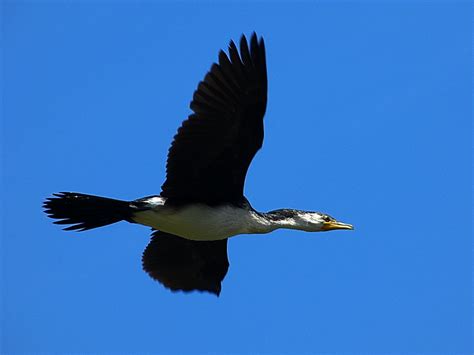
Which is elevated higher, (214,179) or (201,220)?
(214,179)

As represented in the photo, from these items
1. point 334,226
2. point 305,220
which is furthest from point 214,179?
point 334,226

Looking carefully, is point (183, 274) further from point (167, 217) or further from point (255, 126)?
point (255, 126)

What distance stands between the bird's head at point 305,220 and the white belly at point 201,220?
448 mm

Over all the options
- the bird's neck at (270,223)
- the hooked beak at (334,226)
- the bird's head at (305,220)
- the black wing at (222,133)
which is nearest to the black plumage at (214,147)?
the black wing at (222,133)

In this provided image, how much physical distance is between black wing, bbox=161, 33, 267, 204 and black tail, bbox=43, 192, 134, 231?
2.33ft

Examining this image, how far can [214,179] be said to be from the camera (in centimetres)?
1062

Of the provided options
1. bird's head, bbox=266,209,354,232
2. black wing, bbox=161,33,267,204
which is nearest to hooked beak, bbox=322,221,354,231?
bird's head, bbox=266,209,354,232

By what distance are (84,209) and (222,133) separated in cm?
187

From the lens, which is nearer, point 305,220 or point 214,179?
point 214,179

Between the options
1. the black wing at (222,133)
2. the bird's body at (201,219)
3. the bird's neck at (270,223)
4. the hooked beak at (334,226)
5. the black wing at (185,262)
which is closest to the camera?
the black wing at (222,133)

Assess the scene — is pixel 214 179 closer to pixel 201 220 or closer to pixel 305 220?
pixel 201 220

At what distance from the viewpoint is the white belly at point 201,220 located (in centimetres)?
1059

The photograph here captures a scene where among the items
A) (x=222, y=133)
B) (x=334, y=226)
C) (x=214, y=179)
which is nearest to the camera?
(x=222, y=133)

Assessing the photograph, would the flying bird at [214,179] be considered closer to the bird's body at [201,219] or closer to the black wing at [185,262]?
the bird's body at [201,219]
